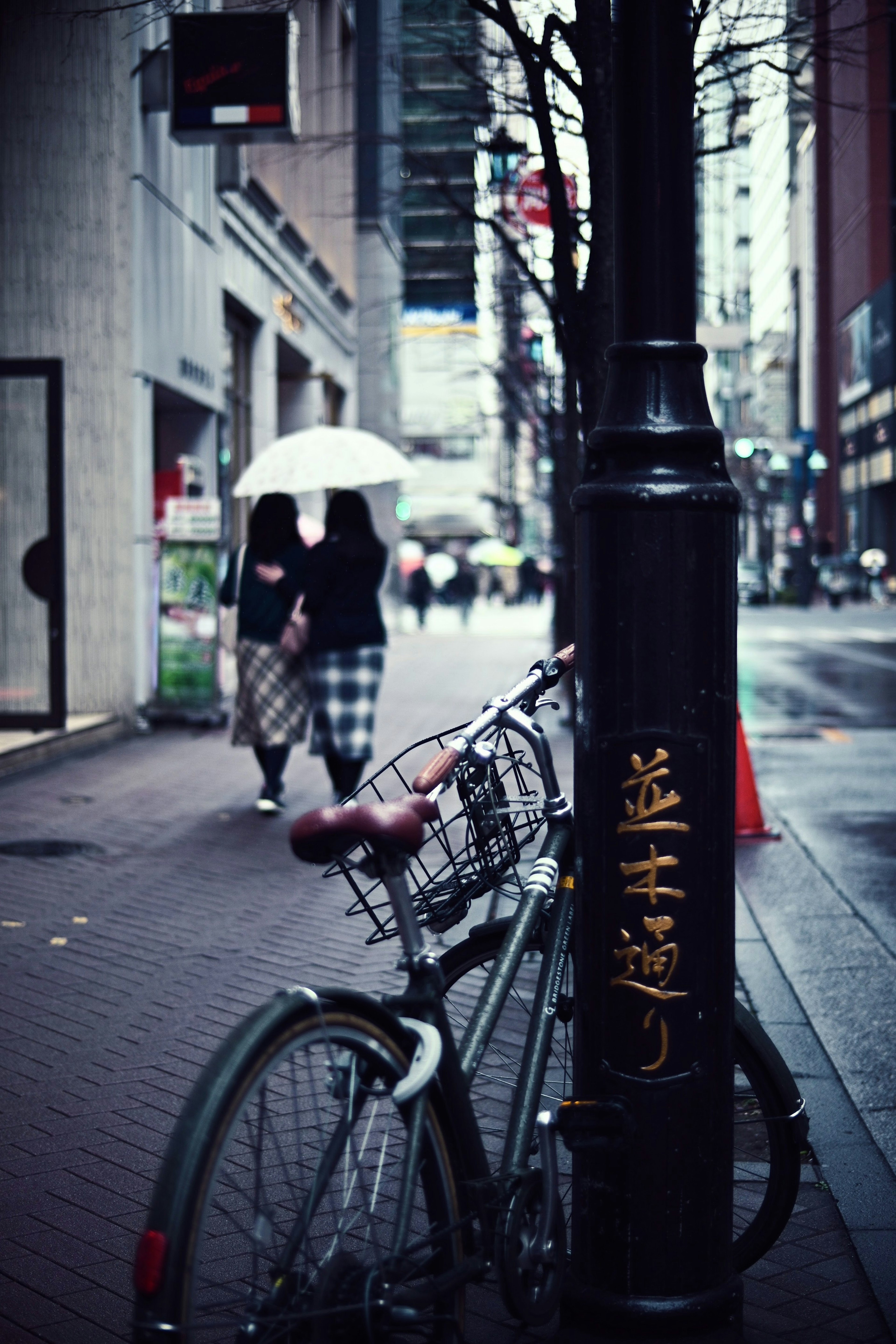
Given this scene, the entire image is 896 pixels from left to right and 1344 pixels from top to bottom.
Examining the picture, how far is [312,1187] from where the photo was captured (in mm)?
2350

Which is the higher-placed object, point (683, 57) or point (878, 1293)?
point (683, 57)

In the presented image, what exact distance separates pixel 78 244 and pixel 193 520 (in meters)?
2.63

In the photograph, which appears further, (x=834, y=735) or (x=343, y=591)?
(x=834, y=735)

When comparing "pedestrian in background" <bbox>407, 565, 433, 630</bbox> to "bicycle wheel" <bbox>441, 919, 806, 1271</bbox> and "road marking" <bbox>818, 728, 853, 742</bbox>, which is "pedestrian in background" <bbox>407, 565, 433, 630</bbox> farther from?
"bicycle wheel" <bbox>441, 919, 806, 1271</bbox>

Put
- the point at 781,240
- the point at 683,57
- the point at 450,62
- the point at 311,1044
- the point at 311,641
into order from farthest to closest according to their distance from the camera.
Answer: the point at 781,240
the point at 450,62
the point at 311,641
the point at 683,57
the point at 311,1044

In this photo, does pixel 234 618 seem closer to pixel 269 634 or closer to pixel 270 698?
pixel 269 634

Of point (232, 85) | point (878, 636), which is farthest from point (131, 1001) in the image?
point (878, 636)

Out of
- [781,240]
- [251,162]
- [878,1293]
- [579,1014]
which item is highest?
[781,240]

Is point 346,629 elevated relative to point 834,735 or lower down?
elevated

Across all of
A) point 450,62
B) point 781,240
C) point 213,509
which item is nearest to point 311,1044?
point 450,62

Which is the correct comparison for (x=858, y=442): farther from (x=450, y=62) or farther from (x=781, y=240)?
(x=450, y=62)

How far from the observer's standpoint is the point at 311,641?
29.6ft

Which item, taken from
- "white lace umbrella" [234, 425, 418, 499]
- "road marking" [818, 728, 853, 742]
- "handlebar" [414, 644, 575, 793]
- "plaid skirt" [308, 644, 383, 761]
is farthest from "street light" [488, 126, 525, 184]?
"handlebar" [414, 644, 575, 793]

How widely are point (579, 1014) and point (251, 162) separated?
61.0ft
